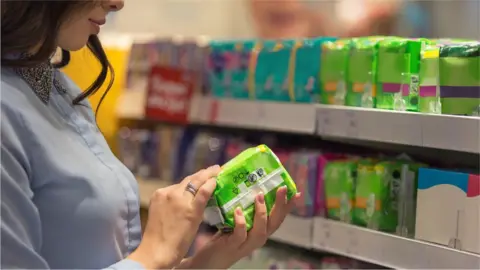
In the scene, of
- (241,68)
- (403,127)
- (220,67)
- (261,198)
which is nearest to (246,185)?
(261,198)

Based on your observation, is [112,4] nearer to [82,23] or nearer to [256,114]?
[82,23]

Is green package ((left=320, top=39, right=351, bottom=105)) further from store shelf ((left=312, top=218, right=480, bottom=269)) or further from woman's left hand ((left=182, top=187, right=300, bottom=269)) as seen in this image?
woman's left hand ((left=182, top=187, right=300, bottom=269))

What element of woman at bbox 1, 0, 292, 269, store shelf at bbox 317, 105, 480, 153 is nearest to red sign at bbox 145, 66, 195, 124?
store shelf at bbox 317, 105, 480, 153

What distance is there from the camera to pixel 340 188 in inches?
74.0

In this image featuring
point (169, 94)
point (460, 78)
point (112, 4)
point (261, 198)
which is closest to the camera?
point (112, 4)

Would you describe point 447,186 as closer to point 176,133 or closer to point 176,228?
point 176,228

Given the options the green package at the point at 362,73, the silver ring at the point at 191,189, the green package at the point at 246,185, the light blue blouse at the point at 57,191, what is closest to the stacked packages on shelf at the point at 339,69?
the green package at the point at 362,73

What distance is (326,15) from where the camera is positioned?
11.8 ft

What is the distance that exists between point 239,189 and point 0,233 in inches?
19.4

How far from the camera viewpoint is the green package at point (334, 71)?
6.09 ft

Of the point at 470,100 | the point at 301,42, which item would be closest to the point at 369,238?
the point at 470,100

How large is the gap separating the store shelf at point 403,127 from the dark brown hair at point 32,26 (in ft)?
2.79

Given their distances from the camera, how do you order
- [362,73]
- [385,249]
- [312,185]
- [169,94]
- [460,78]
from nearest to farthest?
[460,78], [385,249], [362,73], [312,185], [169,94]

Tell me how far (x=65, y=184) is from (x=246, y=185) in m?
0.39
